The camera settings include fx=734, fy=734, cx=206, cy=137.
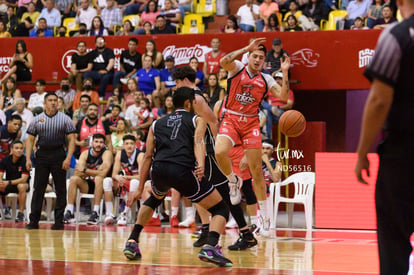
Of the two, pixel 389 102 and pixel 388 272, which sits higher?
pixel 389 102

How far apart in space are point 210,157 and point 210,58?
7.09m

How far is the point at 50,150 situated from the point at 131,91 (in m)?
3.98

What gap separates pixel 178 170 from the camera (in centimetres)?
826

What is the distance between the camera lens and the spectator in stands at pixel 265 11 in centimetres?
1848

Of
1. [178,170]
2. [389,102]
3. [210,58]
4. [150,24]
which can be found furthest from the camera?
[150,24]

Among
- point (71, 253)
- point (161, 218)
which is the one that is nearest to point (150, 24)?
point (161, 218)

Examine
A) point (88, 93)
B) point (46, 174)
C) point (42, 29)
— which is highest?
point (42, 29)

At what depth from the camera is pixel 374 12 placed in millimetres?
17406

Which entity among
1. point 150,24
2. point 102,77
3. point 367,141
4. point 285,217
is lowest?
point 285,217

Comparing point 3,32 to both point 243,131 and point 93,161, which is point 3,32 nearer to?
point 93,161

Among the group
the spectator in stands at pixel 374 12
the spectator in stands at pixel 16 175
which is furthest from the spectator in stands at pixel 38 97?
the spectator in stands at pixel 374 12

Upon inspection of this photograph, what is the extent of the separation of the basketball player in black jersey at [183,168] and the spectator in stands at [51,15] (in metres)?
13.3

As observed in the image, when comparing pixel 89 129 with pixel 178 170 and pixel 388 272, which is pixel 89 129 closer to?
pixel 178 170

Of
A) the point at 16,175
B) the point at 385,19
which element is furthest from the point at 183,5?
the point at 16,175
